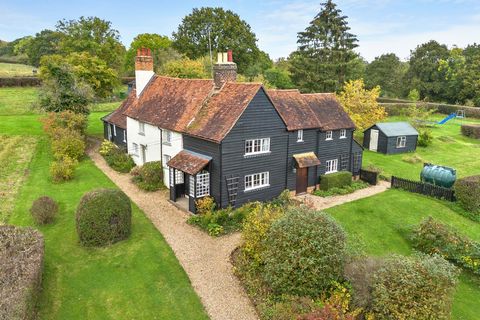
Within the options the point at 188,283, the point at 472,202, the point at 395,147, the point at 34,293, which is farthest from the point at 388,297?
the point at 395,147

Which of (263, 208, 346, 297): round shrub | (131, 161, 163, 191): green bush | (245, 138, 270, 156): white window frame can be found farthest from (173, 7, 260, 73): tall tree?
(263, 208, 346, 297): round shrub

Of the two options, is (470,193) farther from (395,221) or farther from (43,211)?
(43,211)

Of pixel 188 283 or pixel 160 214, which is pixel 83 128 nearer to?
pixel 160 214

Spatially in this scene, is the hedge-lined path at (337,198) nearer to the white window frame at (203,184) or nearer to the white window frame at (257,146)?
the white window frame at (257,146)

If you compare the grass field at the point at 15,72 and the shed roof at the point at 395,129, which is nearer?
the shed roof at the point at 395,129

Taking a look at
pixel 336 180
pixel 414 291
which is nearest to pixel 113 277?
pixel 414 291

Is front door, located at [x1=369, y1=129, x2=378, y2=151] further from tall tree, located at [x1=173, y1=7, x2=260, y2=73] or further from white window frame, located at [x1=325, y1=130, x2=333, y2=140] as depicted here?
tall tree, located at [x1=173, y1=7, x2=260, y2=73]

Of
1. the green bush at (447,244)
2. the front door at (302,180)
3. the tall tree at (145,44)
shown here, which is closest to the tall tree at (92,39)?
the tall tree at (145,44)
